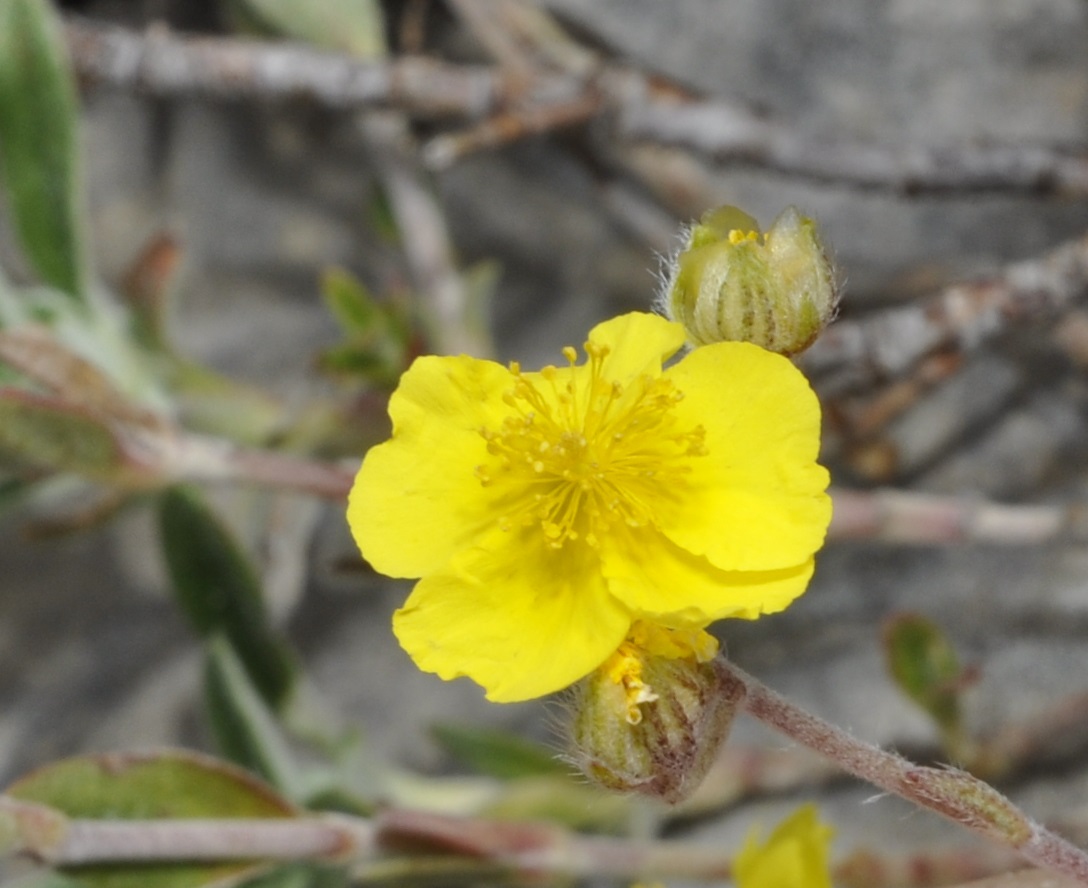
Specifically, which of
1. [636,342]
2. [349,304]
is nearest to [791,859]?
[636,342]

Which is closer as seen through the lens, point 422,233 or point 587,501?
point 587,501

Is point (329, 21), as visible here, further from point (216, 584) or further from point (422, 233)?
point (216, 584)

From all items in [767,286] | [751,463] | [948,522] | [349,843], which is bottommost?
[349,843]

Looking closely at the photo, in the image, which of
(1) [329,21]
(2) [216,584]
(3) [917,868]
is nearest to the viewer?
(3) [917,868]

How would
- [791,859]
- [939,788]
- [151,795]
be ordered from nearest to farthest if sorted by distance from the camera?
[939,788], [791,859], [151,795]

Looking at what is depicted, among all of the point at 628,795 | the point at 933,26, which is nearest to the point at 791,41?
the point at 933,26

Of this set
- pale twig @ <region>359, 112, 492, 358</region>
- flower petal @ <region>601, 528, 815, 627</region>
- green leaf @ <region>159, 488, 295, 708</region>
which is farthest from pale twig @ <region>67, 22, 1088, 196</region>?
flower petal @ <region>601, 528, 815, 627</region>

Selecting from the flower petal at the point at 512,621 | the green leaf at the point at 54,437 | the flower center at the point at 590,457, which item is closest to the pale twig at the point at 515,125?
the green leaf at the point at 54,437

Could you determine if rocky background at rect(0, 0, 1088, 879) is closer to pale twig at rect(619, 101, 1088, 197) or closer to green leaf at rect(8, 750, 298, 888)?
pale twig at rect(619, 101, 1088, 197)
